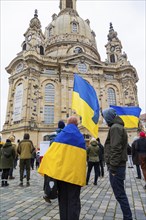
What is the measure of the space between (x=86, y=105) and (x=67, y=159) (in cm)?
412

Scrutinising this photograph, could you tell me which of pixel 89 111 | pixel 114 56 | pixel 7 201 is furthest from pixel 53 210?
pixel 114 56

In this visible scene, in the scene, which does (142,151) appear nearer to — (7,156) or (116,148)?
(116,148)

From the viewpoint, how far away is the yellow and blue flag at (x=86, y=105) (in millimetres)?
6415

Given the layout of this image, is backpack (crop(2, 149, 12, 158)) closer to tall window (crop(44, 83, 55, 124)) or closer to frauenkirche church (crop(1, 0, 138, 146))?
frauenkirche church (crop(1, 0, 138, 146))

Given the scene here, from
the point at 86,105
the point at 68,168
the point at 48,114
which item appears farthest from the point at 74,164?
the point at 48,114

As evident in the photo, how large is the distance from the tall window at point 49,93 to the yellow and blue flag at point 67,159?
2725 centimetres

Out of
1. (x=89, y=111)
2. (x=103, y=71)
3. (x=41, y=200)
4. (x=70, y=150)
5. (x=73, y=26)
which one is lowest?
(x=41, y=200)

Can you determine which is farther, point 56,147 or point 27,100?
point 27,100

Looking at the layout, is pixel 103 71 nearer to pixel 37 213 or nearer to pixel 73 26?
pixel 73 26

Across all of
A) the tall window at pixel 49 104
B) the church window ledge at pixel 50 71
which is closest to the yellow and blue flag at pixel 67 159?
the tall window at pixel 49 104

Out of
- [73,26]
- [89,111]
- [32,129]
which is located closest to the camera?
[89,111]

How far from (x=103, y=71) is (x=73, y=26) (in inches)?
650

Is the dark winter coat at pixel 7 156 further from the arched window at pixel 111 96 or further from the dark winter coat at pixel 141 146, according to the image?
the arched window at pixel 111 96

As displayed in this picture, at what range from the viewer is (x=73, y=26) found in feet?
138
